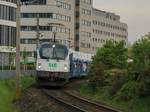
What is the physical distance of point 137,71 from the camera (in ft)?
89.9

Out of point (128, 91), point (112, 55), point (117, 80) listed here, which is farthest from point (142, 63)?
point (112, 55)

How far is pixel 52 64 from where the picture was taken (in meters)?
39.7

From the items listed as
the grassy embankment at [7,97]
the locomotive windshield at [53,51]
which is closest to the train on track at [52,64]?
the locomotive windshield at [53,51]

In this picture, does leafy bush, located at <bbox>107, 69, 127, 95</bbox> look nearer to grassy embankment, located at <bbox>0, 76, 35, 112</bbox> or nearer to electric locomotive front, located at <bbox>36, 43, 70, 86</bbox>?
grassy embankment, located at <bbox>0, 76, 35, 112</bbox>

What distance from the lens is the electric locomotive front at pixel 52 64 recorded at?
129 feet

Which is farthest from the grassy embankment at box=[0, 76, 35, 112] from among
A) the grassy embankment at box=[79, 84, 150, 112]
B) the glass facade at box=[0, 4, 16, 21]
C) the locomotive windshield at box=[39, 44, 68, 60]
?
the glass facade at box=[0, 4, 16, 21]

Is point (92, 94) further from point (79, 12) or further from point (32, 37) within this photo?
point (79, 12)

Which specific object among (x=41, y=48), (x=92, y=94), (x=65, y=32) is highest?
(x=65, y=32)

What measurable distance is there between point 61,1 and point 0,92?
9924 cm

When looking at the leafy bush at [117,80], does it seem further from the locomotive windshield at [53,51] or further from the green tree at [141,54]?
the locomotive windshield at [53,51]

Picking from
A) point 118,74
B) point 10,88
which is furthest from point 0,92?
point 118,74

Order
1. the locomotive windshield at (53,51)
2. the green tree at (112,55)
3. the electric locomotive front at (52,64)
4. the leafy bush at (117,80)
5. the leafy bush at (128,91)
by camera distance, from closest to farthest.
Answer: the leafy bush at (128,91) → the leafy bush at (117,80) → the green tree at (112,55) → the electric locomotive front at (52,64) → the locomotive windshield at (53,51)

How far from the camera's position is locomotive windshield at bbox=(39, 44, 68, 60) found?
3991 centimetres

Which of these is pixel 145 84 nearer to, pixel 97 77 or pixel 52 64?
pixel 97 77
